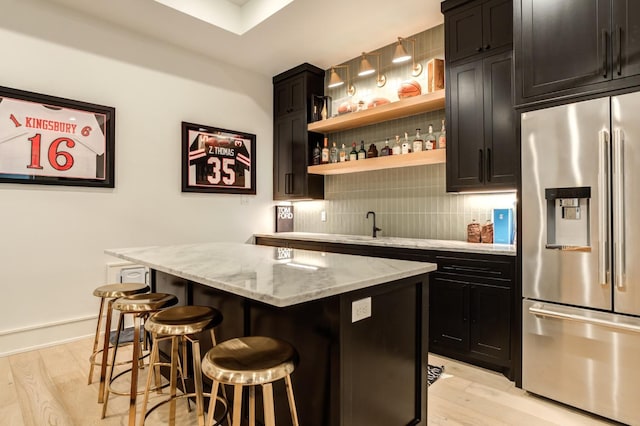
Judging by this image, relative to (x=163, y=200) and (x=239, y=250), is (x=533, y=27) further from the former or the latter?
(x=163, y=200)

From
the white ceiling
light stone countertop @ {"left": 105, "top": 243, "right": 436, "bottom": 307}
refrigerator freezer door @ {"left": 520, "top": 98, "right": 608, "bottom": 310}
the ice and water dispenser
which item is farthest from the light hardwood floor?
the white ceiling

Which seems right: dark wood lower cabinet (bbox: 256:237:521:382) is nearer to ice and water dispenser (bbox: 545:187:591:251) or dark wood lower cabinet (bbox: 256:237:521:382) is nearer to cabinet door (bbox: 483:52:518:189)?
ice and water dispenser (bbox: 545:187:591:251)

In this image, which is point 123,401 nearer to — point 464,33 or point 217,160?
point 217,160

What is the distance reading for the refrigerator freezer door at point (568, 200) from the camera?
2.12 meters

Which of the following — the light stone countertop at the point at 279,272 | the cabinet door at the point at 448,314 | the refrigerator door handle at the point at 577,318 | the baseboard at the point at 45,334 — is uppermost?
the light stone countertop at the point at 279,272

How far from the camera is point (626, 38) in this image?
205 cm

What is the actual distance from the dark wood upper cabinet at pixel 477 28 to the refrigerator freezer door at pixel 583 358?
2.06m

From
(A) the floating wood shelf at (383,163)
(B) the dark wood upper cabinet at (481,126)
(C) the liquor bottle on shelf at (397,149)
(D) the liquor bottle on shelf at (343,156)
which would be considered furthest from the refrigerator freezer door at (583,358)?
(D) the liquor bottle on shelf at (343,156)

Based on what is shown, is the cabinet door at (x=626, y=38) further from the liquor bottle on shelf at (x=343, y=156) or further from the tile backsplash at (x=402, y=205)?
the liquor bottle on shelf at (x=343, y=156)

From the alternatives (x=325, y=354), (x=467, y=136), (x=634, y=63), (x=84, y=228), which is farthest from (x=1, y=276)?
(x=634, y=63)

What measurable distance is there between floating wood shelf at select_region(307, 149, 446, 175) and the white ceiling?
1.32 meters

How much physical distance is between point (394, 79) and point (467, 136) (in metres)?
1.42

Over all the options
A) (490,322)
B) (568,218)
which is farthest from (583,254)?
(490,322)

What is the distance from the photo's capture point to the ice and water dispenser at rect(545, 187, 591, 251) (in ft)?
7.16
